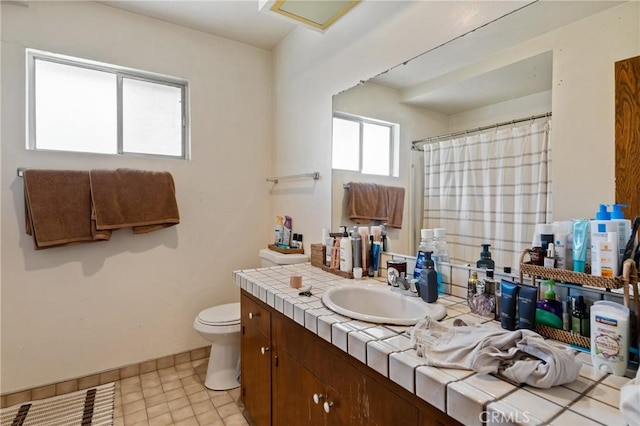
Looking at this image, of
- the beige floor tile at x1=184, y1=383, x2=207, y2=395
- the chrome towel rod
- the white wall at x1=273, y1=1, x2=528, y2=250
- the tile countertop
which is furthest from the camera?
the chrome towel rod

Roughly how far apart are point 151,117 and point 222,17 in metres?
0.90

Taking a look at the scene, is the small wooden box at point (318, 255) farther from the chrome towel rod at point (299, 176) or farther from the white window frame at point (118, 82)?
the white window frame at point (118, 82)

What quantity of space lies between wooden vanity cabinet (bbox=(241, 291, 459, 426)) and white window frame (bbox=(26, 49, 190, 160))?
1.52 metres

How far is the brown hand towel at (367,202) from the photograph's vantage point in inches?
64.6

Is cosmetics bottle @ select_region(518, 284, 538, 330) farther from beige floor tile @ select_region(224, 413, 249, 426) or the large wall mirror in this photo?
beige floor tile @ select_region(224, 413, 249, 426)

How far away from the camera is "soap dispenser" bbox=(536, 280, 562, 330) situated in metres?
0.85

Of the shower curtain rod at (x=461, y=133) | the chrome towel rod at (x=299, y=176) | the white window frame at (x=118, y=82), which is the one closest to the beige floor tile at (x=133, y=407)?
the white window frame at (x=118, y=82)

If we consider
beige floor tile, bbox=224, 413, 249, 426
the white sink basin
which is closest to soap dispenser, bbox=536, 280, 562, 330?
the white sink basin

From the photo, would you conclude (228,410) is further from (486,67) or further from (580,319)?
(486,67)

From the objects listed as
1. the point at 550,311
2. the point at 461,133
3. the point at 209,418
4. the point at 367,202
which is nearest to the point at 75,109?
the point at 367,202

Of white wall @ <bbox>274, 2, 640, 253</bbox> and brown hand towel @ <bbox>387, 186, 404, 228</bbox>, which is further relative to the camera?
brown hand towel @ <bbox>387, 186, 404, 228</bbox>

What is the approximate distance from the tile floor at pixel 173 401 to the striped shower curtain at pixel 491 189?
1.56 metres

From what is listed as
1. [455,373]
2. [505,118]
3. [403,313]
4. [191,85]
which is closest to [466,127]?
[505,118]

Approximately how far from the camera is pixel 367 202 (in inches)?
68.3
